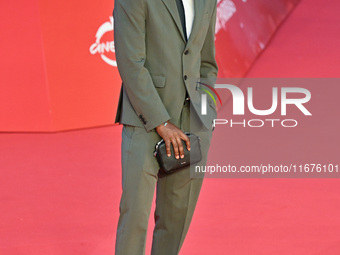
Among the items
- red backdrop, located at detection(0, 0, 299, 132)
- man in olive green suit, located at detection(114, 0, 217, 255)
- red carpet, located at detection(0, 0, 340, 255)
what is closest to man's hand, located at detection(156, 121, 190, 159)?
man in olive green suit, located at detection(114, 0, 217, 255)

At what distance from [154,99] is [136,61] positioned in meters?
0.14

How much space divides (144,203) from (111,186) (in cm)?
186

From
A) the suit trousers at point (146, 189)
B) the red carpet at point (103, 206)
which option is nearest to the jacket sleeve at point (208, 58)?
the suit trousers at point (146, 189)

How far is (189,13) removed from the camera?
2.21 metres

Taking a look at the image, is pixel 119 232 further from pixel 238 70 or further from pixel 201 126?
pixel 238 70

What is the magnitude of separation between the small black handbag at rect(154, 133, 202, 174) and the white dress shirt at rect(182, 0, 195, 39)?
371mm

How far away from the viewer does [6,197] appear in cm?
385

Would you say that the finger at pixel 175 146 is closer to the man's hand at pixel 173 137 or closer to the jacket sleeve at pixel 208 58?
the man's hand at pixel 173 137

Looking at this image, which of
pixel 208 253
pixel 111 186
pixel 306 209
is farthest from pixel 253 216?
pixel 111 186

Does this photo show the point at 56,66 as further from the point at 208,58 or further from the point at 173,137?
the point at 173,137

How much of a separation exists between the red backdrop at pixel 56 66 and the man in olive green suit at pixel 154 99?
3.04m

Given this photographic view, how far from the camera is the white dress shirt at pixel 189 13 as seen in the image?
2.21m

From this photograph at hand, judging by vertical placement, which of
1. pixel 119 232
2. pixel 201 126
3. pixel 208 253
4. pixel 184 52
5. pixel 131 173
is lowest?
pixel 208 253

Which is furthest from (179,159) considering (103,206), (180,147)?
(103,206)
